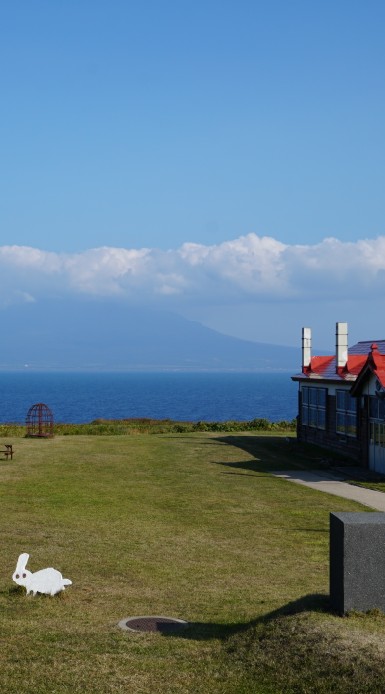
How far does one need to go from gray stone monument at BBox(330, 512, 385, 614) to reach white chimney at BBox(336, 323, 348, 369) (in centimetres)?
3624

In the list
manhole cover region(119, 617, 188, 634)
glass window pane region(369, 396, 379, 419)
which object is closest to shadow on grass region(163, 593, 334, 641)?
manhole cover region(119, 617, 188, 634)

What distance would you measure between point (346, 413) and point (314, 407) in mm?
6209

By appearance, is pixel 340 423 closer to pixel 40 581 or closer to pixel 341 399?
pixel 341 399

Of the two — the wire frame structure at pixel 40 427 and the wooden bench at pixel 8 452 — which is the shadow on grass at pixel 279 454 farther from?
the wire frame structure at pixel 40 427

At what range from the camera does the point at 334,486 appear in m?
34.1

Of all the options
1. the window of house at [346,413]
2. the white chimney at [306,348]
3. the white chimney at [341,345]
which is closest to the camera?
the window of house at [346,413]

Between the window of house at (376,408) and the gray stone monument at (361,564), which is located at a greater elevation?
the window of house at (376,408)

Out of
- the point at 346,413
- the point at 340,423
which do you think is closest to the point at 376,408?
the point at 346,413

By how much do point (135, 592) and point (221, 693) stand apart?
6102 mm

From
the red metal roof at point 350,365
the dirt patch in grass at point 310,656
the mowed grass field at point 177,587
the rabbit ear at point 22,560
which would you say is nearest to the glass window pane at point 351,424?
the red metal roof at point 350,365

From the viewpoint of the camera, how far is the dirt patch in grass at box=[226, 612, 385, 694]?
33.9 ft

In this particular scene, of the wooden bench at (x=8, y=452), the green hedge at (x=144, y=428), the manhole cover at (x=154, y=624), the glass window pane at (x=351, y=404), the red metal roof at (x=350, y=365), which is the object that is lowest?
the green hedge at (x=144, y=428)

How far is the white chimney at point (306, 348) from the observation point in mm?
55069

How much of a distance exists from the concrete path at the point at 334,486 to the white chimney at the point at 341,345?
1032 centimetres
